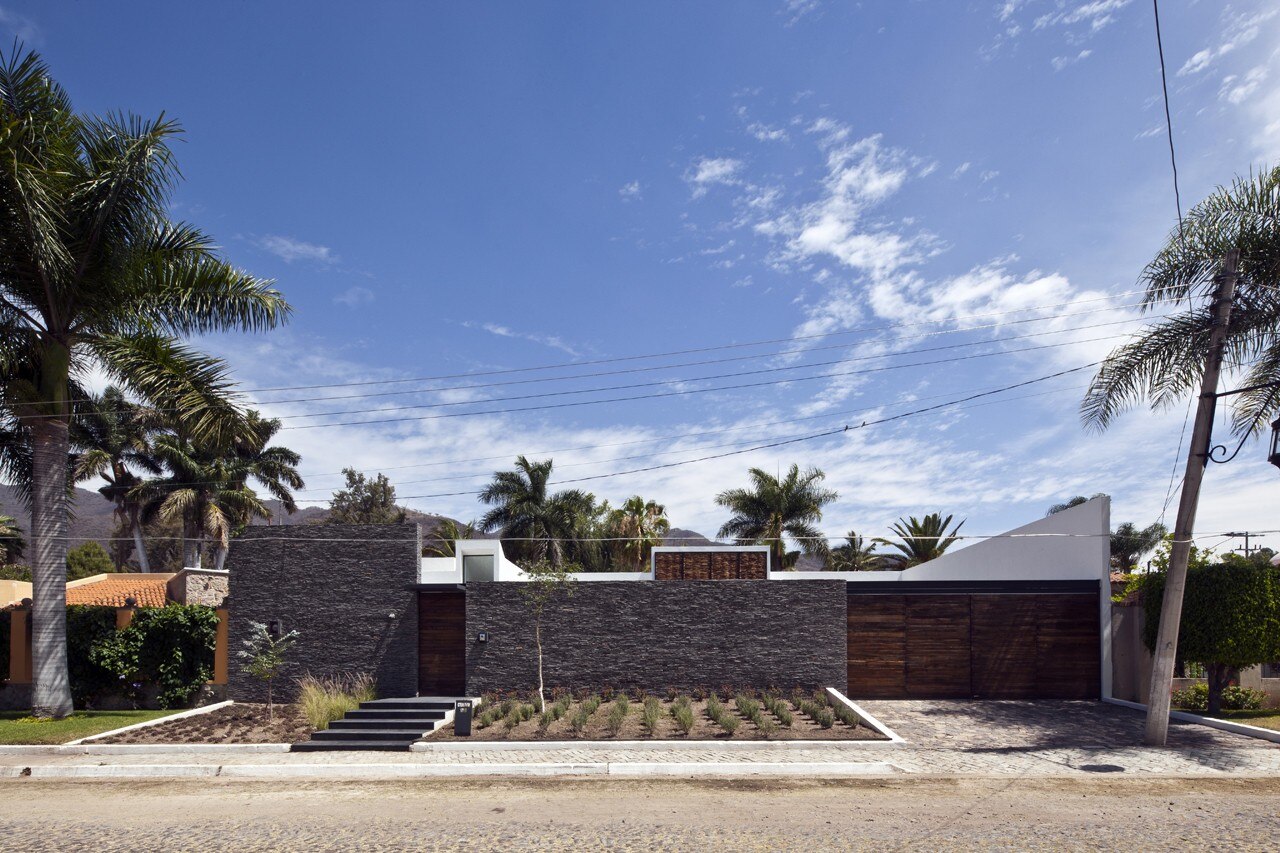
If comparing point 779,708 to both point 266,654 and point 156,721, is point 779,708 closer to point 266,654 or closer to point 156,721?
point 266,654

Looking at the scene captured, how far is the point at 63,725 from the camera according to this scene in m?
16.7

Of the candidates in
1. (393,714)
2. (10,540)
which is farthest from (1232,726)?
(10,540)

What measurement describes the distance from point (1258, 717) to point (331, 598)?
2000cm

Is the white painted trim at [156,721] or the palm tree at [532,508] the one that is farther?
the palm tree at [532,508]

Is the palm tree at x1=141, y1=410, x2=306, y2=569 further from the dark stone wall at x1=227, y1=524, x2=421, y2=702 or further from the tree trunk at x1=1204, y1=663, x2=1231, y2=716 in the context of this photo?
the tree trunk at x1=1204, y1=663, x2=1231, y2=716

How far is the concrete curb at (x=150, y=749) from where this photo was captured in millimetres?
14516

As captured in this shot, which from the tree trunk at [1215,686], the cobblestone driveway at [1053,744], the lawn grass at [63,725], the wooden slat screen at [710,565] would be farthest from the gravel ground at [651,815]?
the wooden slat screen at [710,565]

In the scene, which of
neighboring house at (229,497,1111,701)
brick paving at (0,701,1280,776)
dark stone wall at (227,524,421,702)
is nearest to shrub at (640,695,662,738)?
brick paving at (0,701,1280,776)

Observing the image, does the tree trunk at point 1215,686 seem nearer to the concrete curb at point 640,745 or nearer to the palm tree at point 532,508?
the concrete curb at point 640,745

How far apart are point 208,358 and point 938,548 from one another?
33877 millimetres

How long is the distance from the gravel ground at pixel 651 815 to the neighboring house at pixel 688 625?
7269mm

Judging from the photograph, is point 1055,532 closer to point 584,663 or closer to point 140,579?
point 584,663

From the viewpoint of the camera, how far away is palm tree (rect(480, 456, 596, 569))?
40844mm

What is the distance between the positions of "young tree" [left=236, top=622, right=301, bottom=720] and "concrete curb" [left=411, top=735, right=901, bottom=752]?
192 inches
